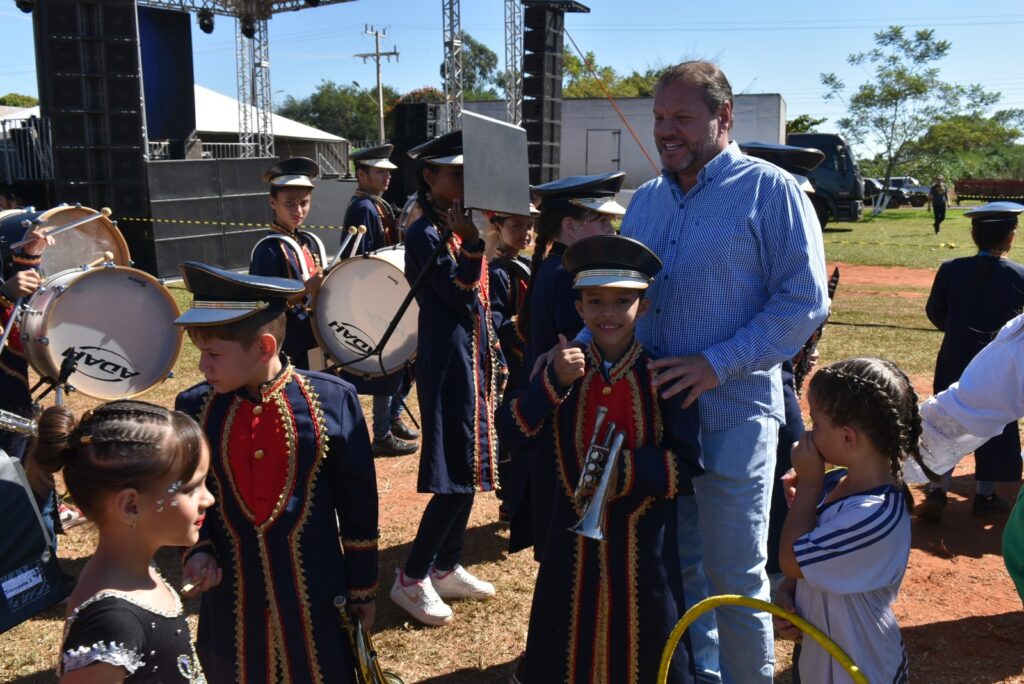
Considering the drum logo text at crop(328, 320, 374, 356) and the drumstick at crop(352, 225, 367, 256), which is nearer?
the drum logo text at crop(328, 320, 374, 356)

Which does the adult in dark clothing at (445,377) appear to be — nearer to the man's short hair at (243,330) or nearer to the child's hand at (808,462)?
the man's short hair at (243,330)

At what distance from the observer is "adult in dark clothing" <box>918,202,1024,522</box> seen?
17.3 ft

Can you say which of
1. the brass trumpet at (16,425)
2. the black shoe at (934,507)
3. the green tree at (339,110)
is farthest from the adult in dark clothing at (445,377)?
the green tree at (339,110)

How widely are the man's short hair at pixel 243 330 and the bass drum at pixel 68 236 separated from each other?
9.56 ft

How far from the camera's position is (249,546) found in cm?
261

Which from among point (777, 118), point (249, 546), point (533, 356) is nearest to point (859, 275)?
point (777, 118)

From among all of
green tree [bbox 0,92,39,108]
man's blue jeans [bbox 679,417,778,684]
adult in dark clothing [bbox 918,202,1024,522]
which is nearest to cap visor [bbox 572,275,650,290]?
man's blue jeans [bbox 679,417,778,684]

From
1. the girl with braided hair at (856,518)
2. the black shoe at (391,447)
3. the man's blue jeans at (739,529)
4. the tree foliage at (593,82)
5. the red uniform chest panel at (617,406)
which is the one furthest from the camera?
the tree foliage at (593,82)

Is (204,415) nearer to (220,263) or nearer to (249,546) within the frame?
(249,546)

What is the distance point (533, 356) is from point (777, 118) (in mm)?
23892

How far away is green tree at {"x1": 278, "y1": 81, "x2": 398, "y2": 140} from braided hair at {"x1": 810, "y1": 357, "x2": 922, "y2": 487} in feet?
281

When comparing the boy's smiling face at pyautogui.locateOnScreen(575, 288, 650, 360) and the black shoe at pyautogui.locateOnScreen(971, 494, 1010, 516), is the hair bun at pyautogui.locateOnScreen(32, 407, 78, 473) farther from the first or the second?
the black shoe at pyautogui.locateOnScreen(971, 494, 1010, 516)

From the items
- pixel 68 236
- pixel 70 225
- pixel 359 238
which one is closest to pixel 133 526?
pixel 70 225

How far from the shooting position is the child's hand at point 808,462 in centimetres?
236
